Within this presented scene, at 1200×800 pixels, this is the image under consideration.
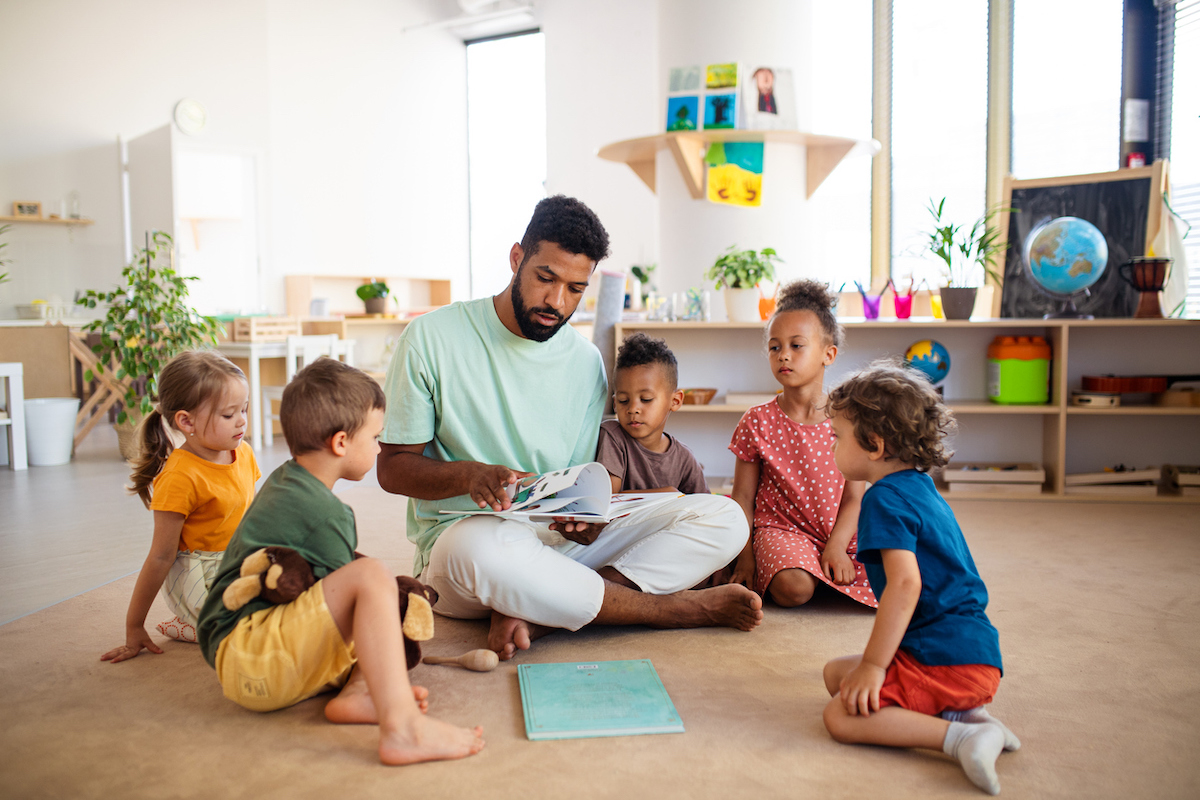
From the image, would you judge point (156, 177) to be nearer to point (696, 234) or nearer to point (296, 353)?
point (296, 353)

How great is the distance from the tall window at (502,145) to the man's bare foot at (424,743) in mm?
7454

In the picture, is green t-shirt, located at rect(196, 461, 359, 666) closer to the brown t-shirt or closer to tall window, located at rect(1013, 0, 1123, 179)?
the brown t-shirt

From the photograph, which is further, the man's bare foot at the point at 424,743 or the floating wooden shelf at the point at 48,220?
the floating wooden shelf at the point at 48,220

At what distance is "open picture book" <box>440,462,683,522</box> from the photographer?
1.56 metres

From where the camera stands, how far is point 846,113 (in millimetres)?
6797

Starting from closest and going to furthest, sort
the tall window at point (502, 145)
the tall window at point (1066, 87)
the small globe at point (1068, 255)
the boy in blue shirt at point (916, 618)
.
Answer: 1. the boy in blue shirt at point (916, 618)
2. the small globe at point (1068, 255)
3. the tall window at point (1066, 87)
4. the tall window at point (502, 145)

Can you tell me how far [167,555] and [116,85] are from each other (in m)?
6.30

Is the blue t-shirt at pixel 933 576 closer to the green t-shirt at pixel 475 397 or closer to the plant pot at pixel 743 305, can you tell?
the green t-shirt at pixel 475 397

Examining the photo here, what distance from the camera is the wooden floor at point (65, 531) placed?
2279 millimetres

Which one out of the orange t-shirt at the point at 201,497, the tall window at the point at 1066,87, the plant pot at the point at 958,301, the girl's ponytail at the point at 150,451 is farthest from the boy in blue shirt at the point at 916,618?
the tall window at the point at 1066,87

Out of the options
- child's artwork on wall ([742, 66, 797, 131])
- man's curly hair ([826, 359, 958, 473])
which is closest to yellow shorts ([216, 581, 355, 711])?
man's curly hair ([826, 359, 958, 473])

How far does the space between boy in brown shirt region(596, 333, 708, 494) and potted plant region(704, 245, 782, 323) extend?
1.50 m

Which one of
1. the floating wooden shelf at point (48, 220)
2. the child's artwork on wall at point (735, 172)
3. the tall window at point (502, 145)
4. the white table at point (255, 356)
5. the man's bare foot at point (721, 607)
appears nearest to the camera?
the man's bare foot at point (721, 607)

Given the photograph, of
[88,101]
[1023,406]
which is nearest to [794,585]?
[1023,406]
